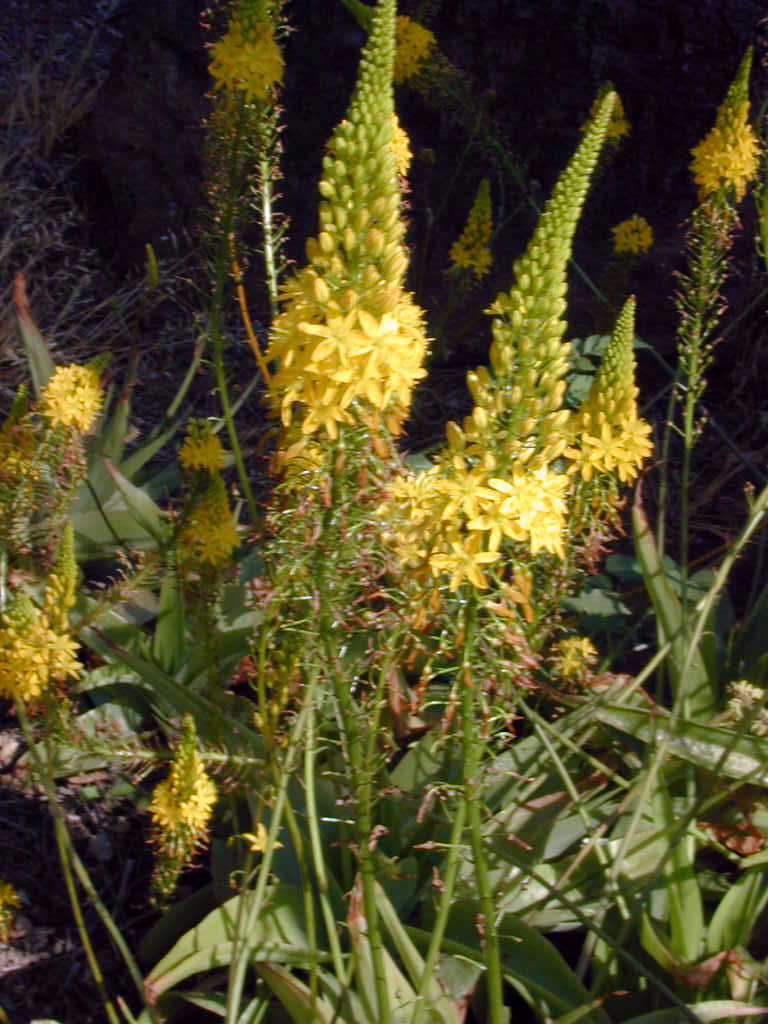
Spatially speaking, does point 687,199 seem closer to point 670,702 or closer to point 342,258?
point 670,702

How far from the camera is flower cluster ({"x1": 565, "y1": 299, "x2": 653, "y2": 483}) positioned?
1.69 metres

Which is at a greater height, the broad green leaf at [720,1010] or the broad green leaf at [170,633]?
the broad green leaf at [720,1010]

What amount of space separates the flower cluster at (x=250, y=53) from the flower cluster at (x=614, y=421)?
924mm

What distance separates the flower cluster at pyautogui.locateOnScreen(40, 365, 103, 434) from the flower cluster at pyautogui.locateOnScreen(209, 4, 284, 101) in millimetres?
804

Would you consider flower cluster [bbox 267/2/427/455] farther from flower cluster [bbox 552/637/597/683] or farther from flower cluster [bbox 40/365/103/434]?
flower cluster [bbox 40/365/103/434]

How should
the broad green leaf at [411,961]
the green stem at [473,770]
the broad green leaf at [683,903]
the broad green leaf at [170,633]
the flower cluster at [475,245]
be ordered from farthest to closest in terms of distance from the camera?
the flower cluster at [475,245]
the broad green leaf at [170,633]
the broad green leaf at [683,903]
the broad green leaf at [411,961]
the green stem at [473,770]

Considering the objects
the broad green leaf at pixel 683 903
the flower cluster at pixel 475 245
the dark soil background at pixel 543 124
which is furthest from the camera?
the dark soil background at pixel 543 124

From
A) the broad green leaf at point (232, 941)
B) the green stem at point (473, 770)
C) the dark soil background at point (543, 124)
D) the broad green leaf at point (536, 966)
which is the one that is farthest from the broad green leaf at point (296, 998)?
the dark soil background at point (543, 124)

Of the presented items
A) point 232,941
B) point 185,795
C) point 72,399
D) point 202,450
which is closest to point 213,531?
point 202,450

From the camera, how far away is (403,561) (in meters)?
1.38

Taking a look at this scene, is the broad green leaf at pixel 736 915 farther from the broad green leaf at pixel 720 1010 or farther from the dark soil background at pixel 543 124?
the dark soil background at pixel 543 124

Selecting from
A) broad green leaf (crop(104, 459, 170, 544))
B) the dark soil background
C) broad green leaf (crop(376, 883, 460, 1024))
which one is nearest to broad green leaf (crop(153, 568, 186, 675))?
broad green leaf (crop(104, 459, 170, 544))

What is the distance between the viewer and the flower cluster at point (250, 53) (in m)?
2.03

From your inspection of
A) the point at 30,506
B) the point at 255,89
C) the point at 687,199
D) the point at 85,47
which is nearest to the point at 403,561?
the point at 255,89
